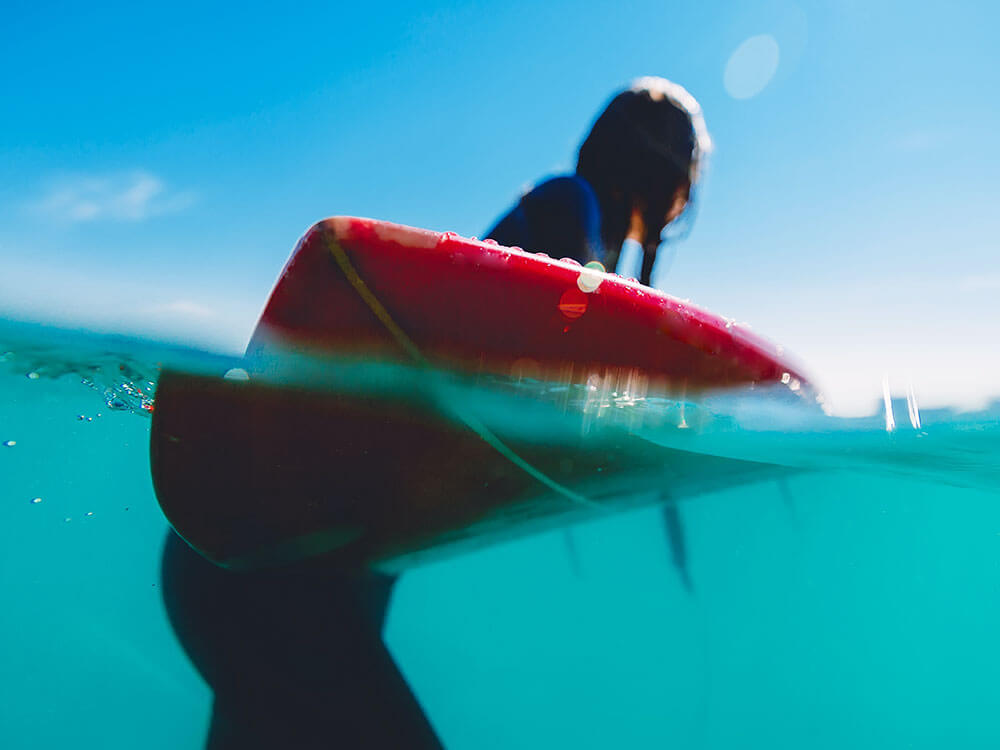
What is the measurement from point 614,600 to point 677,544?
610 millimetres

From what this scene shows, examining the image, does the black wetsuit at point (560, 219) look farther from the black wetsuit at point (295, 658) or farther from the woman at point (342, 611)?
the black wetsuit at point (295, 658)

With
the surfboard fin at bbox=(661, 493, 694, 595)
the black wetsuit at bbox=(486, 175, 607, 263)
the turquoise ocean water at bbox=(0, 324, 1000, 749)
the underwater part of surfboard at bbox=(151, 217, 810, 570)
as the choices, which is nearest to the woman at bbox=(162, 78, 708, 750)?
the black wetsuit at bbox=(486, 175, 607, 263)

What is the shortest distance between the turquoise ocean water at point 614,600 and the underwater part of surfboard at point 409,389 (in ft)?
0.41

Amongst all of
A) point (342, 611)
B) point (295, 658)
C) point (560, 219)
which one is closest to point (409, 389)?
point (560, 219)

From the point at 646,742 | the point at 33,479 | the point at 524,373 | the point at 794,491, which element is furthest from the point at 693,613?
the point at 33,479

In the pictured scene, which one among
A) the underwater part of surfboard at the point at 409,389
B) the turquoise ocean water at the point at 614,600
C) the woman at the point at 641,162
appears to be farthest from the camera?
the woman at the point at 641,162

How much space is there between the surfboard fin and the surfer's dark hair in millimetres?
Result: 1784

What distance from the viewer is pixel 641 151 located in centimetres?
215

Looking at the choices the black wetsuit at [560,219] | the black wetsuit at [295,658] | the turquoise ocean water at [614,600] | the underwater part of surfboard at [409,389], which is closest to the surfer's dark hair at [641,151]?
the black wetsuit at [560,219]

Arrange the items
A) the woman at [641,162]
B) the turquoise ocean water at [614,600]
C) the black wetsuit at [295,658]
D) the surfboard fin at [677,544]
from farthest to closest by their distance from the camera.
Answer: the surfboard fin at [677,544] < the woman at [641,162] < the turquoise ocean water at [614,600] < the black wetsuit at [295,658]

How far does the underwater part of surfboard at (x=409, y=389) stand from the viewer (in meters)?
0.93

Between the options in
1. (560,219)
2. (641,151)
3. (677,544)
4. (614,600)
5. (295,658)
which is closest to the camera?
(560,219)

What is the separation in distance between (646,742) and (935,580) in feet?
13.1

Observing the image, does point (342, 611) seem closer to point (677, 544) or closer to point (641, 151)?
point (677, 544)
